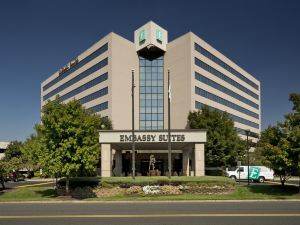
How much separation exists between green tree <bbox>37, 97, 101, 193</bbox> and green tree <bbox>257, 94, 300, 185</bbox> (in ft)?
47.7

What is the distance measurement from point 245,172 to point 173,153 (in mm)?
12352

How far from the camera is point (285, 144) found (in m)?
30.1

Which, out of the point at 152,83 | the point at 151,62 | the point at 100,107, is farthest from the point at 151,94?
the point at 100,107

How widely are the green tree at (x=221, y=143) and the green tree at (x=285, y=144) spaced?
1663 centimetres

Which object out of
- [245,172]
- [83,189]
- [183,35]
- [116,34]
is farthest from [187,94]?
[83,189]

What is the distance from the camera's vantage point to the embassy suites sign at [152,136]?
121 feet

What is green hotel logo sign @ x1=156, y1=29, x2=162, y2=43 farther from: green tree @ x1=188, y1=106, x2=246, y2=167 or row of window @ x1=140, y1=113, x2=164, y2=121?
green tree @ x1=188, y1=106, x2=246, y2=167

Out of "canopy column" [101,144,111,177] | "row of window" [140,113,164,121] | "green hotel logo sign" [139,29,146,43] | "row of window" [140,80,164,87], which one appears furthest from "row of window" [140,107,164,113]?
"canopy column" [101,144,111,177]

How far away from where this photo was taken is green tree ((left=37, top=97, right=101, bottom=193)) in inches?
1150

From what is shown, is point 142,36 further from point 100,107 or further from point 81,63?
point 81,63

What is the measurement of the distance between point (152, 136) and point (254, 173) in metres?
16.4

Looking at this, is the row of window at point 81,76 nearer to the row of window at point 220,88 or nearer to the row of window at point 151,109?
the row of window at point 151,109

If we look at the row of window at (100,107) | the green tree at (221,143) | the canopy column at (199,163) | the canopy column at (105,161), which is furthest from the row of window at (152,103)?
the canopy column at (199,163)

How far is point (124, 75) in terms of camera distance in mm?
66938
